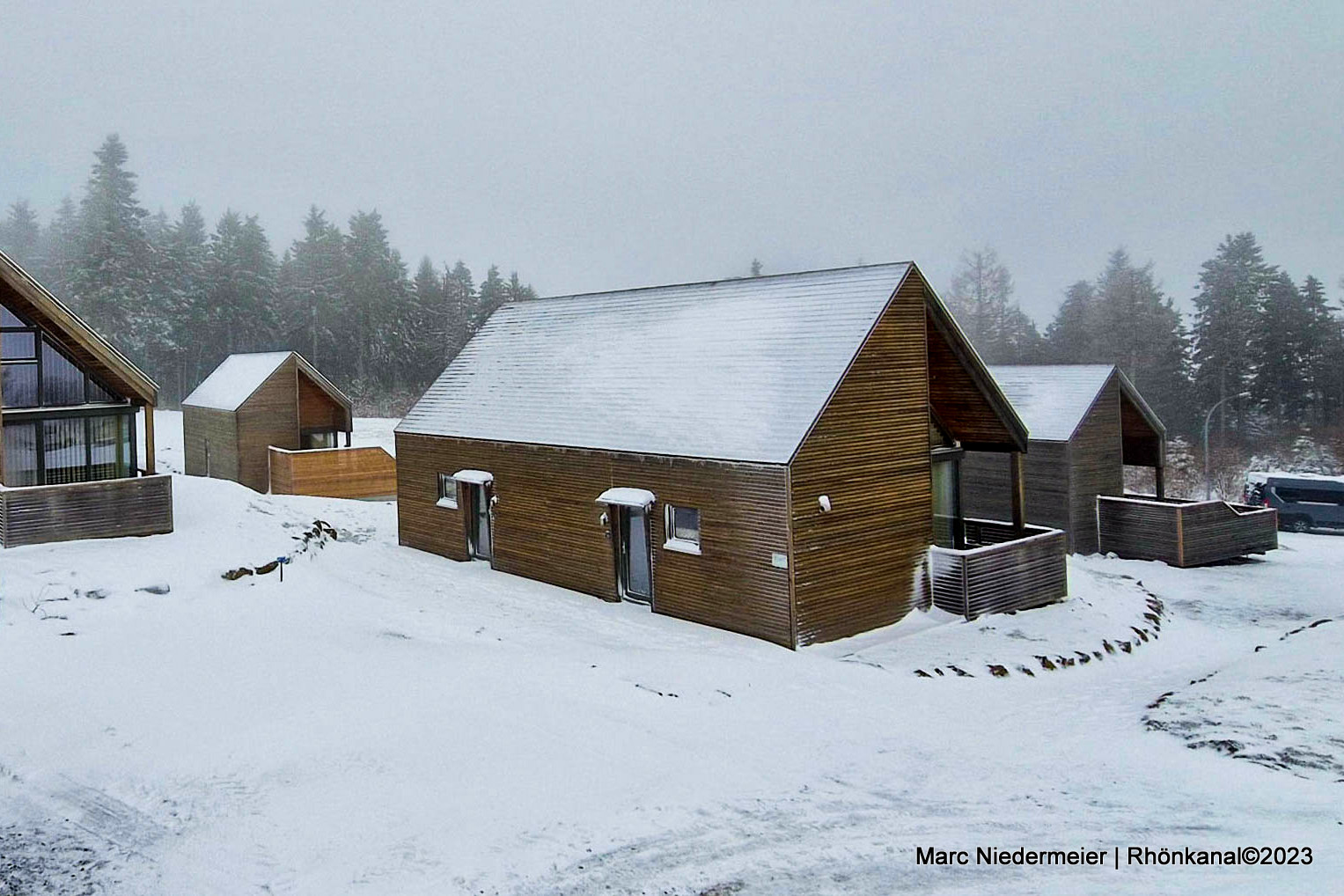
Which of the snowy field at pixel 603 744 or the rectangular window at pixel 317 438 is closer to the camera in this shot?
the snowy field at pixel 603 744

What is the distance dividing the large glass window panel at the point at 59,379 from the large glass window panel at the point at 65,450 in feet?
1.27

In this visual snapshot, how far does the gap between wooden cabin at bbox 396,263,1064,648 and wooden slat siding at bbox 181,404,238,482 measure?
1352cm

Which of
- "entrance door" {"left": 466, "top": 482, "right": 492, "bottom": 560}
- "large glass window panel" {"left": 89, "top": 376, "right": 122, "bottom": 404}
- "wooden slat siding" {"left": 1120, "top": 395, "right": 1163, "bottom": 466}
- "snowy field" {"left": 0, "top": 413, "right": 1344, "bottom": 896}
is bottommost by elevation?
"snowy field" {"left": 0, "top": 413, "right": 1344, "bottom": 896}

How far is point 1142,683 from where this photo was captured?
13812 mm

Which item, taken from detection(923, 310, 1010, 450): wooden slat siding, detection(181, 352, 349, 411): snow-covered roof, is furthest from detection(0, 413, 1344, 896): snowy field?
detection(181, 352, 349, 411): snow-covered roof

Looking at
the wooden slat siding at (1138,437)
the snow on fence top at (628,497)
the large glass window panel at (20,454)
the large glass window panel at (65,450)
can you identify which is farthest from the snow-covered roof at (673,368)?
the wooden slat siding at (1138,437)

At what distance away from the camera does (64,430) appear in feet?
63.7

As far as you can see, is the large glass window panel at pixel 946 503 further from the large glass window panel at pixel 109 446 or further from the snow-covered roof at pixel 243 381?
the snow-covered roof at pixel 243 381

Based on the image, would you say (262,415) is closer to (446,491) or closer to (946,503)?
(446,491)

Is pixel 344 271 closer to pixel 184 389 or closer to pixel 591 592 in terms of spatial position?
pixel 184 389

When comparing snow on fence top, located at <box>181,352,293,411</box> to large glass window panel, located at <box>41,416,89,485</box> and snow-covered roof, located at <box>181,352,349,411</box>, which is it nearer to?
snow-covered roof, located at <box>181,352,349,411</box>

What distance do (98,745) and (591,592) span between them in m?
9.71

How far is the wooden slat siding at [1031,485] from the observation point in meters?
25.2

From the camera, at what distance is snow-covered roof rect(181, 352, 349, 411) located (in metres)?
31.6
